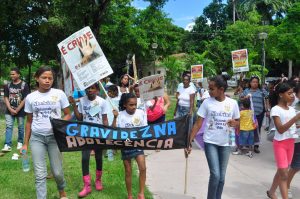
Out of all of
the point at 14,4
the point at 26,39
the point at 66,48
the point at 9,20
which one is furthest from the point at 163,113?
the point at 26,39

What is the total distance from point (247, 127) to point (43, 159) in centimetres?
536

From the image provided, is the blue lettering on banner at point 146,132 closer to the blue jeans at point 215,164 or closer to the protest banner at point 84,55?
the blue jeans at point 215,164

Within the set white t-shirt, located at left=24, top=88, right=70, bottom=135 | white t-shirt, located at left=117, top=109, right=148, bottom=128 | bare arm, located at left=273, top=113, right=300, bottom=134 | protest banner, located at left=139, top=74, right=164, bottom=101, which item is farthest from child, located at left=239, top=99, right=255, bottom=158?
white t-shirt, located at left=24, top=88, right=70, bottom=135

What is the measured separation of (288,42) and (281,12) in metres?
28.6

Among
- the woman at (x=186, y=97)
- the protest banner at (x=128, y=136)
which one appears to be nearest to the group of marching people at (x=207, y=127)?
the protest banner at (x=128, y=136)

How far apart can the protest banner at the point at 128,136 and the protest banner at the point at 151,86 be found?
2.22m

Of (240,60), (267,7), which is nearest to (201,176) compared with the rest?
(240,60)

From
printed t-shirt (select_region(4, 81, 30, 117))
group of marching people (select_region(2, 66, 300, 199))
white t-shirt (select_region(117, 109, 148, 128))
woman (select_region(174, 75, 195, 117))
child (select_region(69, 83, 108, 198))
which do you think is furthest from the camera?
woman (select_region(174, 75, 195, 117))

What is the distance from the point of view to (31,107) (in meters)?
4.90

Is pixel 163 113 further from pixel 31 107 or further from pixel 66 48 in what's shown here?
pixel 31 107

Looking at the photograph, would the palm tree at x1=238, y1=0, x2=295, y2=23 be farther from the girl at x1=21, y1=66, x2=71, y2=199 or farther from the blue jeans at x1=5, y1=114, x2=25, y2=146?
the girl at x1=21, y1=66, x2=71, y2=199

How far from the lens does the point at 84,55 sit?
590 centimetres

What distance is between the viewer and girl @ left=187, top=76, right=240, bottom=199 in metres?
4.75

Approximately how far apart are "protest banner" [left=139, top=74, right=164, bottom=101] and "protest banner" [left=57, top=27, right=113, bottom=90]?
58.6 inches
